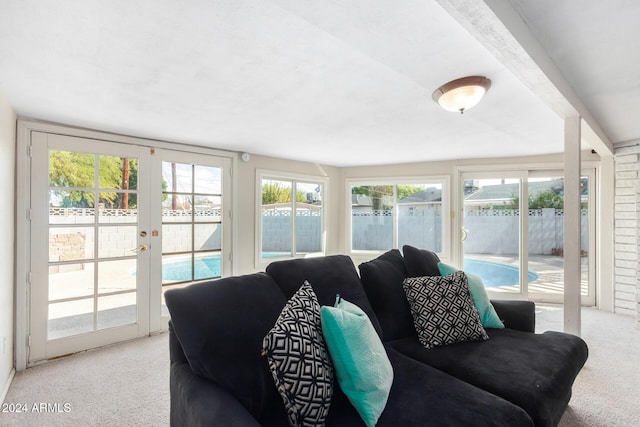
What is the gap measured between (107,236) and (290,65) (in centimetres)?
252

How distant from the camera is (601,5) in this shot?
1304 millimetres

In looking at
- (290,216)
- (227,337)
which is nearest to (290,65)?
(227,337)

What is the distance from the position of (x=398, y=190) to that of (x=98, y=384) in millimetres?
4370

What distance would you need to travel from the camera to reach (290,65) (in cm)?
177

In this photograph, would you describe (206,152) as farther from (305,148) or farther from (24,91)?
(24,91)

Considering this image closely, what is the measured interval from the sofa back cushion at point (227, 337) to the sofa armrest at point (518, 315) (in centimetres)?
172

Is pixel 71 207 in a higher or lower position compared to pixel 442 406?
higher

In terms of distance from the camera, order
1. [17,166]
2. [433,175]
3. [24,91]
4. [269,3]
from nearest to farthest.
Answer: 1. [269,3]
2. [24,91]
3. [17,166]
4. [433,175]

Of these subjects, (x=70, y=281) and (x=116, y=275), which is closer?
(x=70, y=281)

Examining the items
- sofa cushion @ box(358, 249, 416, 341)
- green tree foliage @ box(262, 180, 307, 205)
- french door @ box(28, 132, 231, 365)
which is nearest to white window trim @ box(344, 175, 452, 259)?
green tree foliage @ box(262, 180, 307, 205)

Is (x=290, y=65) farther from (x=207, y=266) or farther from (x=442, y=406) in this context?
(x=207, y=266)

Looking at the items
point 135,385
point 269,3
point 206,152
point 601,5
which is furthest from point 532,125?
point 135,385

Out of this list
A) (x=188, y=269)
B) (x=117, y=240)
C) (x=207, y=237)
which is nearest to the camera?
(x=117, y=240)

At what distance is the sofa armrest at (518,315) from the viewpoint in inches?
84.6
